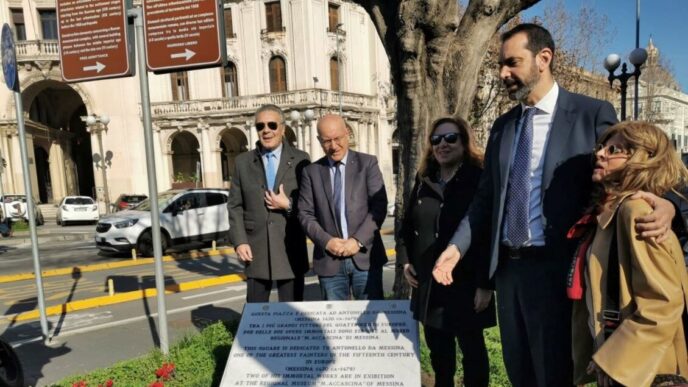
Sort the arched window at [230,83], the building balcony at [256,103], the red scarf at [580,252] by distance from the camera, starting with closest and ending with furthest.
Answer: the red scarf at [580,252] < the building balcony at [256,103] < the arched window at [230,83]

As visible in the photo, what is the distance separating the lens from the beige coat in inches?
67.3

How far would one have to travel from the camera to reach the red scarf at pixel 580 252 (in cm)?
202

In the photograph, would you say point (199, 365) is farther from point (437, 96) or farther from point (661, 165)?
point (661, 165)

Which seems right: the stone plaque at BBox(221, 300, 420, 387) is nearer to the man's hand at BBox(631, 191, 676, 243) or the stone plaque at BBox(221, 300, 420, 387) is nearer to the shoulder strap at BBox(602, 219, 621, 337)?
the shoulder strap at BBox(602, 219, 621, 337)

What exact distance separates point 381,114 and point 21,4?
23864 millimetres

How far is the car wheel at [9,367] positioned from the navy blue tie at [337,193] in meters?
2.58

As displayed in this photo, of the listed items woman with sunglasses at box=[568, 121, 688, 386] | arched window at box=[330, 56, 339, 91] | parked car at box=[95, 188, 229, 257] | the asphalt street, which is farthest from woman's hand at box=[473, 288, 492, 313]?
arched window at box=[330, 56, 339, 91]

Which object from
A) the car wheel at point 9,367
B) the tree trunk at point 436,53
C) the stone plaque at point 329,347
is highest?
the tree trunk at point 436,53

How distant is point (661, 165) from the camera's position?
1.85 metres

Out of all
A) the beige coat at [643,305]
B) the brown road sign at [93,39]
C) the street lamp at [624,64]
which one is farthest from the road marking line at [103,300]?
the street lamp at [624,64]

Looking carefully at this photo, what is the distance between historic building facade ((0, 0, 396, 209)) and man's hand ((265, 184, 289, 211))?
1031 inches

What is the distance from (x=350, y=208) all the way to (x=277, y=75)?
1191 inches

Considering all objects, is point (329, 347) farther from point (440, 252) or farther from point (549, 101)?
point (549, 101)

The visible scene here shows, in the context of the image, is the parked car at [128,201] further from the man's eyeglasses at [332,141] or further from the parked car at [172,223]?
the man's eyeglasses at [332,141]
